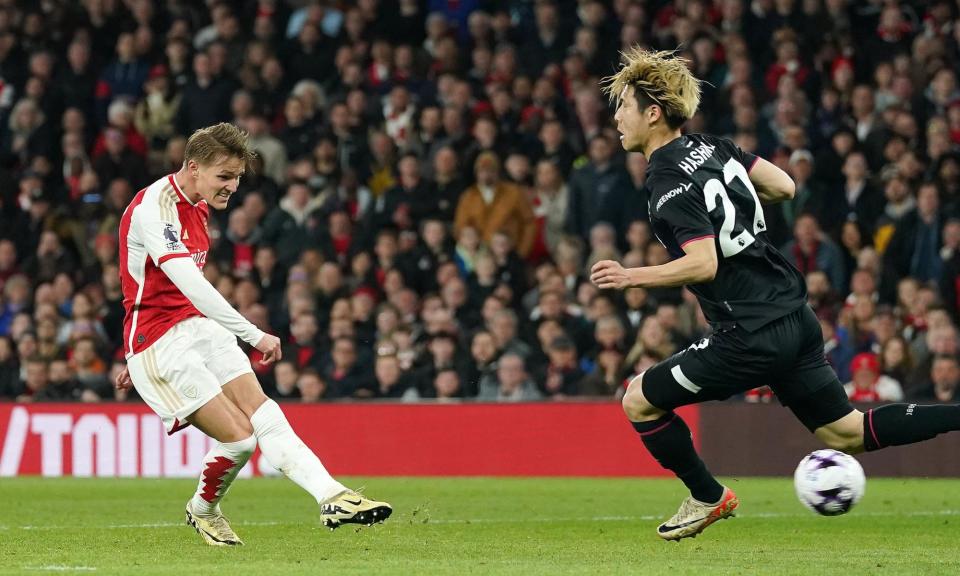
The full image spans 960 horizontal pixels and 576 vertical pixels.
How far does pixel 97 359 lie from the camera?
1600 cm

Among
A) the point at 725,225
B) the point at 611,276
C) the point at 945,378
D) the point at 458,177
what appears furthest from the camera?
the point at 458,177

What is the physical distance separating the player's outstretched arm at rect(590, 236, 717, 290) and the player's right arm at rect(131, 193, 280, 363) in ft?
5.19

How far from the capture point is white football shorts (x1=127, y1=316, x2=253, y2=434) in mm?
7887

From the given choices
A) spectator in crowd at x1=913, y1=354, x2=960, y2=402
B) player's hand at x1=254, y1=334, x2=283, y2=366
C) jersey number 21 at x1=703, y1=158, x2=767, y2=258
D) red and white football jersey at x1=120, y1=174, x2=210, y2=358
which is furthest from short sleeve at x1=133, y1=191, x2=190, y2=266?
spectator in crowd at x1=913, y1=354, x2=960, y2=402

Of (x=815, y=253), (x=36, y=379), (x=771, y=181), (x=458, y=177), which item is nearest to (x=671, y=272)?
(x=771, y=181)

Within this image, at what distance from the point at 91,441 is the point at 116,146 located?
15.5ft

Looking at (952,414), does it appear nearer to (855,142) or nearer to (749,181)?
(749,181)

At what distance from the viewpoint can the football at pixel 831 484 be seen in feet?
25.2

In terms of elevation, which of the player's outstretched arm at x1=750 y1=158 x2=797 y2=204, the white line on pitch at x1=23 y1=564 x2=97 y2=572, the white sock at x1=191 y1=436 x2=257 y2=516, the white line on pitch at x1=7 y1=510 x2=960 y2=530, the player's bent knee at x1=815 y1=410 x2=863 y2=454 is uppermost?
the player's outstretched arm at x1=750 y1=158 x2=797 y2=204

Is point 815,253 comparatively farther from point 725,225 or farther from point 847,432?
point 725,225

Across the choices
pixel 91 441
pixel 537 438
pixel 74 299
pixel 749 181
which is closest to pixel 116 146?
pixel 74 299

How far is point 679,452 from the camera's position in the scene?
7.83 metres

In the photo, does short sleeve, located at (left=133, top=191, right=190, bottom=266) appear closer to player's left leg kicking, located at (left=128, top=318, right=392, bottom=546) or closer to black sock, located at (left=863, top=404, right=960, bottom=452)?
player's left leg kicking, located at (left=128, top=318, right=392, bottom=546)

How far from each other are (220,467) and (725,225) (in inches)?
108
